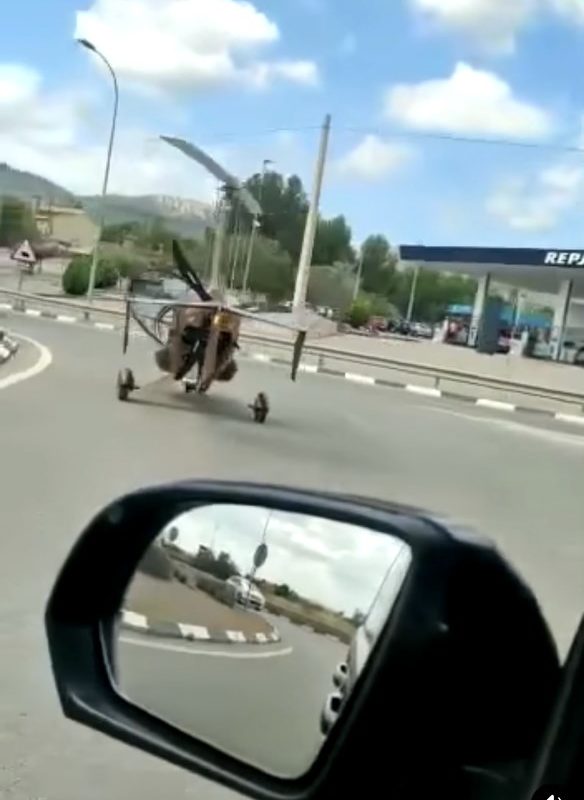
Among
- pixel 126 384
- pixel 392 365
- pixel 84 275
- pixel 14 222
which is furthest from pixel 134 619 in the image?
pixel 126 384

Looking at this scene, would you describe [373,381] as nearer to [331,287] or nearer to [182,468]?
[182,468]

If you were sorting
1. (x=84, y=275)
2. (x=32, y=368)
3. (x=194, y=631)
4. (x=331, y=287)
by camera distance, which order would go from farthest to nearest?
(x=32, y=368), (x=84, y=275), (x=331, y=287), (x=194, y=631)

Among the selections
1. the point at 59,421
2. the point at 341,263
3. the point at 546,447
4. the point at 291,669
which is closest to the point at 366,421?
the point at 546,447

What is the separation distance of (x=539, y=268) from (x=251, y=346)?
11.0 feet

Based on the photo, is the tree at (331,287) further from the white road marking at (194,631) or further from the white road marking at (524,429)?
the white road marking at (194,631)

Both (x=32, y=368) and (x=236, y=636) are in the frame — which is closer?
(x=236, y=636)

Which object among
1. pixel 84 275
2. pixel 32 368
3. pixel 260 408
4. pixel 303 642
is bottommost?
pixel 32 368

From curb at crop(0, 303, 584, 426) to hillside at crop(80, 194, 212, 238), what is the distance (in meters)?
1.18

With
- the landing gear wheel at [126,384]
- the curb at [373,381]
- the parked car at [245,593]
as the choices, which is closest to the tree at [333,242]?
the curb at [373,381]

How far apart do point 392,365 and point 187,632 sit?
3.19m

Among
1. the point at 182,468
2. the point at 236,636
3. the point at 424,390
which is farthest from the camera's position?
the point at 424,390

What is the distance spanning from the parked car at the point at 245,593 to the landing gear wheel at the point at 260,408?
3829 mm

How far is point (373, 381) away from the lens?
5.32 metres

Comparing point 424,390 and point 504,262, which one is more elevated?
point 504,262
